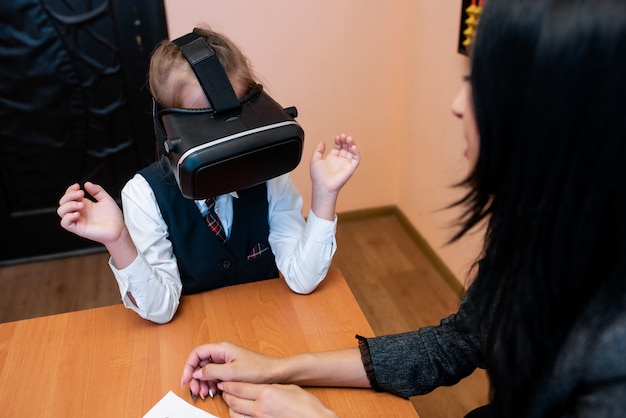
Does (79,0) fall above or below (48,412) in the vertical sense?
above

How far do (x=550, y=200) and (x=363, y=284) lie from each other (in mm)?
1681

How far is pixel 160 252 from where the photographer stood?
3.74 ft

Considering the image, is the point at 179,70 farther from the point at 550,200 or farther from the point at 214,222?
the point at 550,200

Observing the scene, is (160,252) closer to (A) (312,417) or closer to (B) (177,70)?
(B) (177,70)

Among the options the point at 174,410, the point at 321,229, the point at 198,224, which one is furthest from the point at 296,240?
the point at 174,410

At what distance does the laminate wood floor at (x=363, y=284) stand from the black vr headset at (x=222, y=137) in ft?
3.97

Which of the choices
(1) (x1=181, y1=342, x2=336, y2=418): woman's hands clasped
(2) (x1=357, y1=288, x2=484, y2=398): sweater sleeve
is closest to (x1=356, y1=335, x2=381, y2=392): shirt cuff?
(2) (x1=357, y1=288, x2=484, y2=398): sweater sleeve

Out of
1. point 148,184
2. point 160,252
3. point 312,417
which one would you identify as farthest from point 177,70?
point 312,417

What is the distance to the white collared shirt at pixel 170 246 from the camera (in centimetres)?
99

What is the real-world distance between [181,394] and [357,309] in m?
0.37

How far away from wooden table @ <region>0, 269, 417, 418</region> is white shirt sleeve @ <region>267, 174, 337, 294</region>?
4 cm

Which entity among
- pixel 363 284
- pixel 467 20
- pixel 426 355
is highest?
pixel 467 20

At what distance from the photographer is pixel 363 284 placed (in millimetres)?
2229

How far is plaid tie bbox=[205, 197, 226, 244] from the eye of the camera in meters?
1.18
